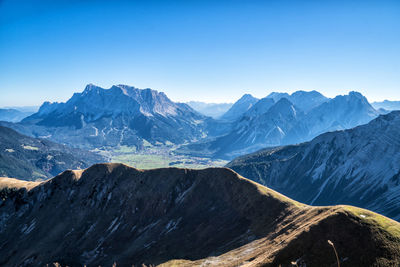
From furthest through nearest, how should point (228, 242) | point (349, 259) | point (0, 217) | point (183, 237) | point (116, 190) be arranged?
point (0, 217) < point (116, 190) < point (183, 237) < point (228, 242) < point (349, 259)

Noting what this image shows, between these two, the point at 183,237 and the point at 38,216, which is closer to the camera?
the point at 183,237

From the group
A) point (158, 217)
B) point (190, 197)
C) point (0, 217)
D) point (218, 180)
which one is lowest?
point (0, 217)

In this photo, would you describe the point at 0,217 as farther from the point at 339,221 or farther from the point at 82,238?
the point at 339,221

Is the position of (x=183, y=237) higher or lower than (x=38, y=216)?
higher

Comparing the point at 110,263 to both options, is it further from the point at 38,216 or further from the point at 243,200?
the point at 38,216

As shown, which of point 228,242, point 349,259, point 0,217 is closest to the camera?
point 349,259

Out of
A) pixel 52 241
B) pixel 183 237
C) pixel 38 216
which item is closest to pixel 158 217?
pixel 183 237

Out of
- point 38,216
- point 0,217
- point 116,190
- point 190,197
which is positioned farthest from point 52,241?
point 190,197
